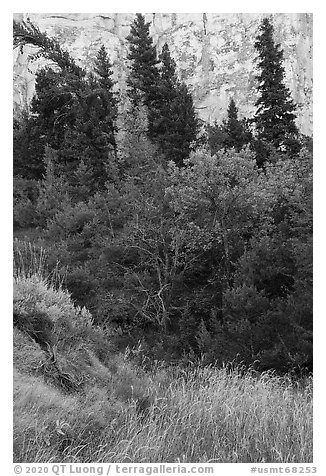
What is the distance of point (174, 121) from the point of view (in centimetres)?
725

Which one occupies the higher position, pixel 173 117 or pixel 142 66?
pixel 142 66

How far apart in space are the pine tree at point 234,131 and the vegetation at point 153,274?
0.16ft

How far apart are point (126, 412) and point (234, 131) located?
599 cm

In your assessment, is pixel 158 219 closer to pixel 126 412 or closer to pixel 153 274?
pixel 153 274

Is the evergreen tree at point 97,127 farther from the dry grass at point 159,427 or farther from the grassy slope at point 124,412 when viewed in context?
the dry grass at point 159,427

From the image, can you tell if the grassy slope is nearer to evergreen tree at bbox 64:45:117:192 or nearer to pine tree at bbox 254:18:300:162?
evergreen tree at bbox 64:45:117:192

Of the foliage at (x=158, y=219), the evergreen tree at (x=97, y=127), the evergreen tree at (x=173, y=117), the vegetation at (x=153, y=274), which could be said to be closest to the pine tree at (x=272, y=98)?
the vegetation at (x=153, y=274)

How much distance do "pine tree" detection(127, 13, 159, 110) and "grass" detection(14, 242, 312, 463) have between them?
3.13 m

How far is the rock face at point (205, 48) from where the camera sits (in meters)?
4.61

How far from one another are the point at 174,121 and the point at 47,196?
2.25 meters

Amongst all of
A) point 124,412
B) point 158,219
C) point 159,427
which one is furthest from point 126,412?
point 158,219

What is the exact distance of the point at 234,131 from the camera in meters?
8.62
